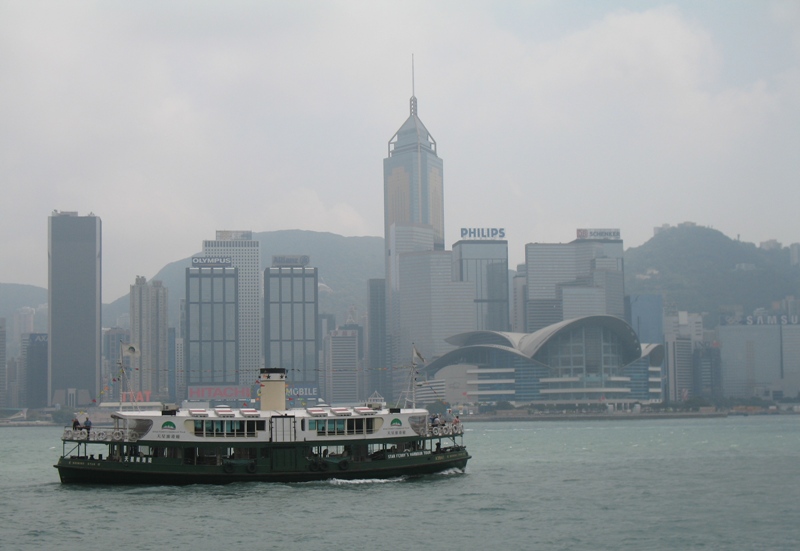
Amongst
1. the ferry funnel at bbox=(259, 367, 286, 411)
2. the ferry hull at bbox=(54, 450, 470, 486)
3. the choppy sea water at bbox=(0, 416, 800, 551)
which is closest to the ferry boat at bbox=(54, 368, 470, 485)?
the ferry hull at bbox=(54, 450, 470, 486)

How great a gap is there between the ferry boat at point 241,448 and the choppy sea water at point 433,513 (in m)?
0.89

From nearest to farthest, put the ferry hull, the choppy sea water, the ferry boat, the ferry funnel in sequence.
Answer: the choppy sea water, the ferry hull, the ferry boat, the ferry funnel

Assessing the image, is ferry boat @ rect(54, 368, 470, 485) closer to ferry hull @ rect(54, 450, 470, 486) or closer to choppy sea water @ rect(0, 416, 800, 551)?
ferry hull @ rect(54, 450, 470, 486)

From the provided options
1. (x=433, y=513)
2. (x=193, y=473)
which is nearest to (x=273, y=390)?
(x=193, y=473)

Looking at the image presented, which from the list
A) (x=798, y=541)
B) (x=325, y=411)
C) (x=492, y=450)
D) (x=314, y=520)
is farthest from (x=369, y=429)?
(x=492, y=450)

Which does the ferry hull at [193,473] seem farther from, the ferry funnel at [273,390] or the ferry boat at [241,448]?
the ferry funnel at [273,390]

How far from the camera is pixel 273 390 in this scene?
58.5 meters

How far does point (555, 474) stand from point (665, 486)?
895 cm

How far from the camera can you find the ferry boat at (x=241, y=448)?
2111 inches

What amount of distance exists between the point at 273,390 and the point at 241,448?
4.82 metres

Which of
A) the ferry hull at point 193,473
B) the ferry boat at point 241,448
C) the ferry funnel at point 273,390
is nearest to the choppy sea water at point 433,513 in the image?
the ferry hull at point 193,473

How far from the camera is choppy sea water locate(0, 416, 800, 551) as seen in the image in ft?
133

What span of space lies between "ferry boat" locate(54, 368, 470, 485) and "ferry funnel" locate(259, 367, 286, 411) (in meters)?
2.16

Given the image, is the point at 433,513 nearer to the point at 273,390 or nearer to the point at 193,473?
the point at 193,473
